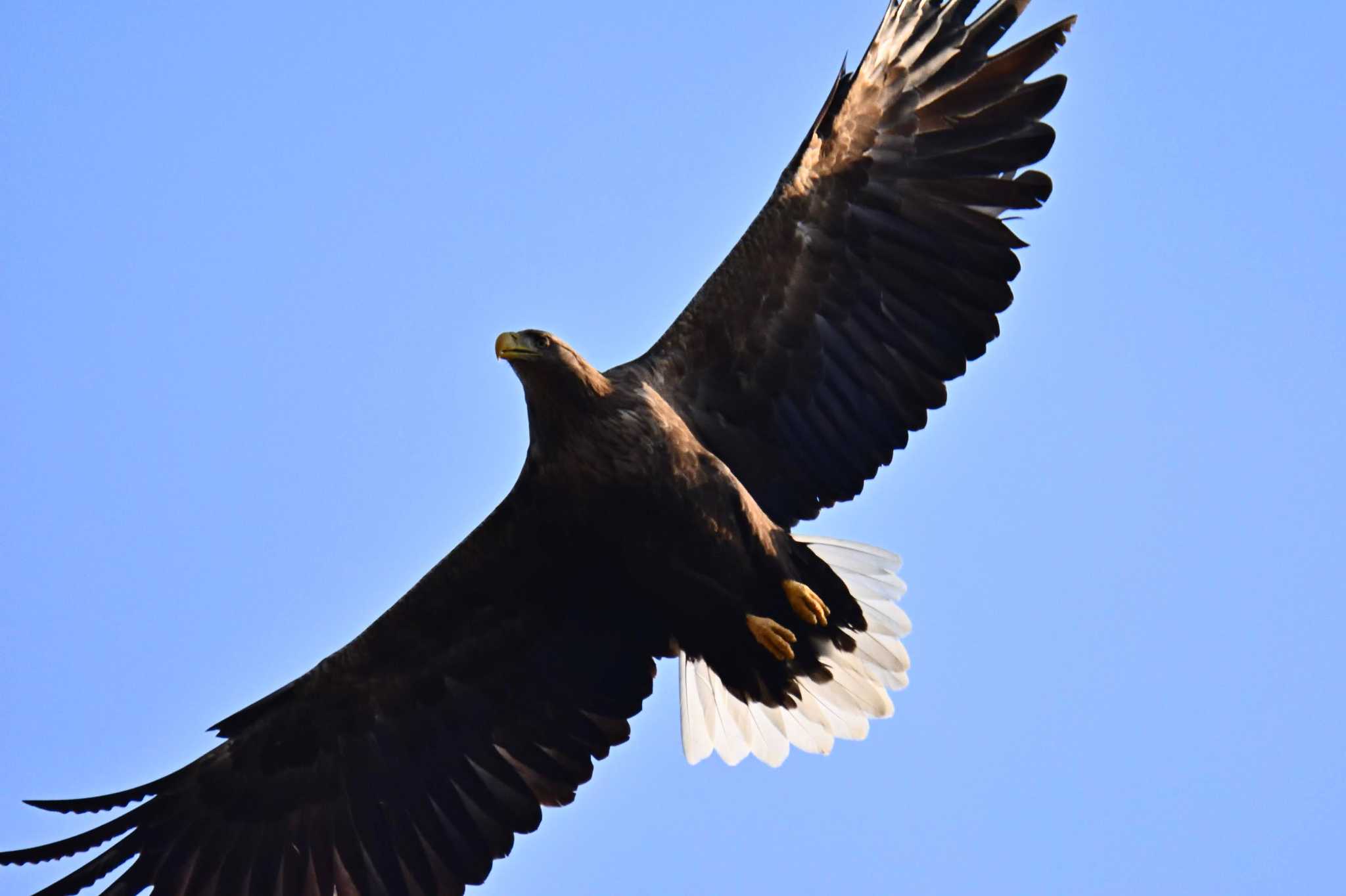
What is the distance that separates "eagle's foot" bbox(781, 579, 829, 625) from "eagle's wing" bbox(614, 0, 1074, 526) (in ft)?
1.71

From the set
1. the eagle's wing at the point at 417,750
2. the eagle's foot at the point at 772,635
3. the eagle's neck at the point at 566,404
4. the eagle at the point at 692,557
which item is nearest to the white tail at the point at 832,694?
the eagle at the point at 692,557

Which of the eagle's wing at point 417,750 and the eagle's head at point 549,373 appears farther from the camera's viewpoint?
the eagle's wing at point 417,750

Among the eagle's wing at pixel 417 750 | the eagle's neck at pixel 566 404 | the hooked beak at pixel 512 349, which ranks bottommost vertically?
the eagle's wing at pixel 417 750

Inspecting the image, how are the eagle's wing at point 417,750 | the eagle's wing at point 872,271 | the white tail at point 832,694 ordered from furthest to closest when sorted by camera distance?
the white tail at point 832,694 → the eagle's wing at point 417,750 → the eagle's wing at point 872,271

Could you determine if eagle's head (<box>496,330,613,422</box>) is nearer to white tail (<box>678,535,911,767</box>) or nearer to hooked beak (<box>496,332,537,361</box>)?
hooked beak (<box>496,332,537,361</box>)

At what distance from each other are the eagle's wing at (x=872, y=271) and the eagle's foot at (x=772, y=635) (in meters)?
0.53

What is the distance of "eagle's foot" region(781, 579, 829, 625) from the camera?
795 centimetres

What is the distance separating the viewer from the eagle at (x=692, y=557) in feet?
25.9

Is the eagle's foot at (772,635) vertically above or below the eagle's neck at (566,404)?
below

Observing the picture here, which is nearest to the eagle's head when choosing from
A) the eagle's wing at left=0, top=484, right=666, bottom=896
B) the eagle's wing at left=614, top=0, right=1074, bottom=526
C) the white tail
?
the eagle's wing at left=614, top=0, right=1074, bottom=526

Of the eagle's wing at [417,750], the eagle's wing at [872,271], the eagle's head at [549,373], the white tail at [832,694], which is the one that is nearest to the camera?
the eagle's head at [549,373]

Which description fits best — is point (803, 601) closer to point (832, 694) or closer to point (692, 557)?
point (692, 557)

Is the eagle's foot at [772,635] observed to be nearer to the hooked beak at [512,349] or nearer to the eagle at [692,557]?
the eagle at [692,557]

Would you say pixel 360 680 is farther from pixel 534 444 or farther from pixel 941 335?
pixel 941 335
